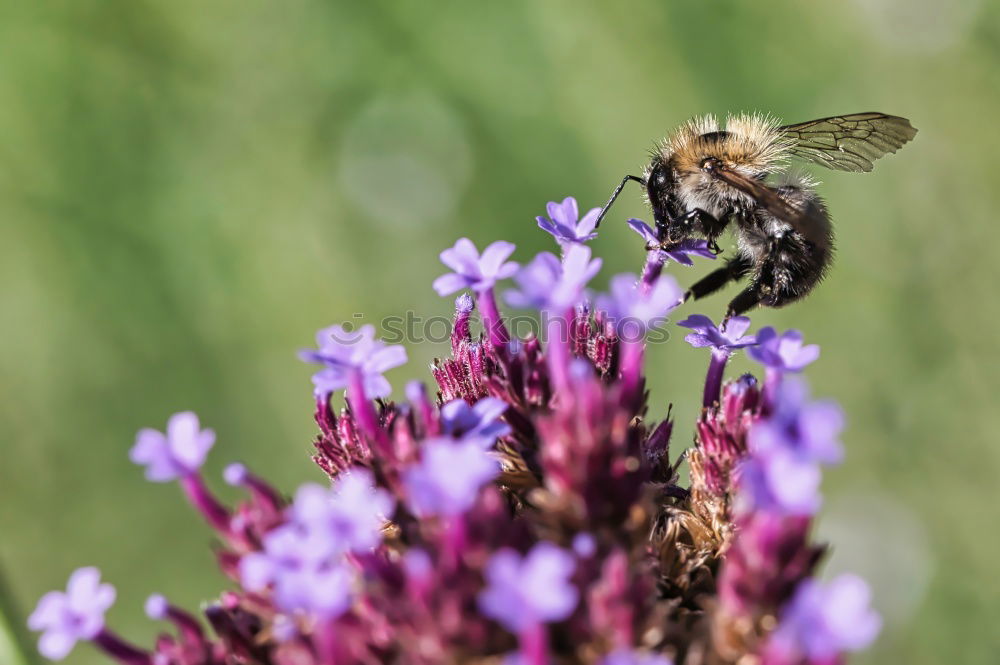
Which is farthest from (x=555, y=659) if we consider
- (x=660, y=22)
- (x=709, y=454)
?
(x=660, y=22)

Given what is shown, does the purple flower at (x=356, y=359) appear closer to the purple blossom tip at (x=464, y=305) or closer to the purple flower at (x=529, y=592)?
the purple blossom tip at (x=464, y=305)

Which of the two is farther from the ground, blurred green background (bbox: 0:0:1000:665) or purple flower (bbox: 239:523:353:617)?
blurred green background (bbox: 0:0:1000:665)

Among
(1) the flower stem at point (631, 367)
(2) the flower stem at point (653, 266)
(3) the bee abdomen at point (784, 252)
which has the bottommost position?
(1) the flower stem at point (631, 367)

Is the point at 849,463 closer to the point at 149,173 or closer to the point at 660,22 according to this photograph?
the point at 660,22

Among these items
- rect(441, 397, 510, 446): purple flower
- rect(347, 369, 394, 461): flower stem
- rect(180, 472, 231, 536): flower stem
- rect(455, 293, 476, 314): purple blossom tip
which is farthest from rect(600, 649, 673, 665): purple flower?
rect(455, 293, 476, 314): purple blossom tip

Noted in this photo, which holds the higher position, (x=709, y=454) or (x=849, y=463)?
(x=849, y=463)

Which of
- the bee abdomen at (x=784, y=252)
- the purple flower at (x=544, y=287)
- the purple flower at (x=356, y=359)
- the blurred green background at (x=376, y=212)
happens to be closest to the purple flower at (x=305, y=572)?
the purple flower at (x=356, y=359)

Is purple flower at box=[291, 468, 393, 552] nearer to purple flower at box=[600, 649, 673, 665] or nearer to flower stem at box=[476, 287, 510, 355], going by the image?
purple flower at box=[600, 649, 673, 665]
